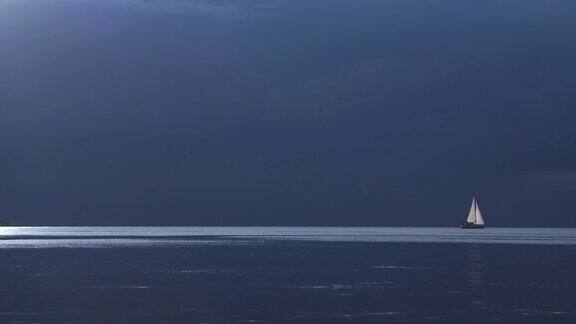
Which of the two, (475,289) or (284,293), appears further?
(475,289)

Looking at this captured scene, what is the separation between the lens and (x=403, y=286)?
74375 mm

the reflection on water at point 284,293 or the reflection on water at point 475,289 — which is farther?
the reflection on water at point 475,289

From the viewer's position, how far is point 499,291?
70000 mm

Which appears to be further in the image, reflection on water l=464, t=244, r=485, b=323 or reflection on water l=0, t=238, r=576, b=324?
reflection on water l=464, t=244, r=485, b=323

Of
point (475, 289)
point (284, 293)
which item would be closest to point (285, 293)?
point (284, 293)

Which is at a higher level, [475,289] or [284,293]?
[475,289]

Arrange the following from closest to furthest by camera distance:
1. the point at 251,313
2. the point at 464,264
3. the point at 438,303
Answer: the point at 251,313, the point at 438,303, the point at 464,264

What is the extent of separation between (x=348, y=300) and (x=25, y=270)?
136 ft

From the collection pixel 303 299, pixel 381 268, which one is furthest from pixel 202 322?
pixel 381 268

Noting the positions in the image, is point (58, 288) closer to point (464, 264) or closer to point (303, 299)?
point (303, 299)

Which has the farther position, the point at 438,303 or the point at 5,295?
the point at 5,295

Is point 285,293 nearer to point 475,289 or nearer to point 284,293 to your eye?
point 284,293

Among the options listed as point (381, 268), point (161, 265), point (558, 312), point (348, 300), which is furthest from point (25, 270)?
point (558, 312)

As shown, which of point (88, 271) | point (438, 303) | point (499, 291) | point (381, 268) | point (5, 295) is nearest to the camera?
point (438, 303)
